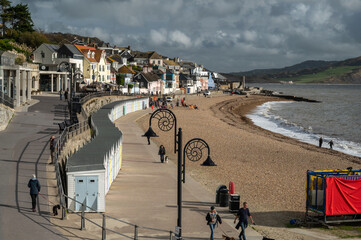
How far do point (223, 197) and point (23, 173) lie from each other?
858cm

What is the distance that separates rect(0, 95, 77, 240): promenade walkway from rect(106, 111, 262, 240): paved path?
2731mm

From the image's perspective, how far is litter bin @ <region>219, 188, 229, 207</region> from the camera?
1795 centimetres

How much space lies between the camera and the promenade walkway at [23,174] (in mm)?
12367

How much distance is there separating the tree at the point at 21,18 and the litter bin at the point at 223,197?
82.9 m

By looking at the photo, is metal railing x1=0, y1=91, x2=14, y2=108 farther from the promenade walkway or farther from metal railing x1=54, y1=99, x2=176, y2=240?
metal railing x1=54, y1=99, x2=176, y2=240

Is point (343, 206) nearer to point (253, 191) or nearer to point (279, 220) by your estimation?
point (279, 220)

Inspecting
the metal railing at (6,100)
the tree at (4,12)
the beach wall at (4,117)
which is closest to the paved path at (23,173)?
the beach wall at (4,117)

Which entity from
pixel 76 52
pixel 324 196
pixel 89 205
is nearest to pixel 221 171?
pixel 324 196

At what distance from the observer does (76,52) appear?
7294cm

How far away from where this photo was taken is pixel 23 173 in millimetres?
17234

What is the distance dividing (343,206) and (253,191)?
5.95 metres

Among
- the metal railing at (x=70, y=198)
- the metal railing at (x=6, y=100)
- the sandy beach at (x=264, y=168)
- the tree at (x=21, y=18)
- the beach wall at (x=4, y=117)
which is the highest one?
the tree at (x=21, y=18)

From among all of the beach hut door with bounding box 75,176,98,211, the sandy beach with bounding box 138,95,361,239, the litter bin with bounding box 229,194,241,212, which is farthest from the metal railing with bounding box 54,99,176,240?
the sandy beach with bounding box 138,95,361,239

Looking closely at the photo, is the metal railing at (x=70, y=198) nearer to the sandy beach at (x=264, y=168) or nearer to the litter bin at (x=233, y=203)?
the litter bin at (x=233, y=203)
